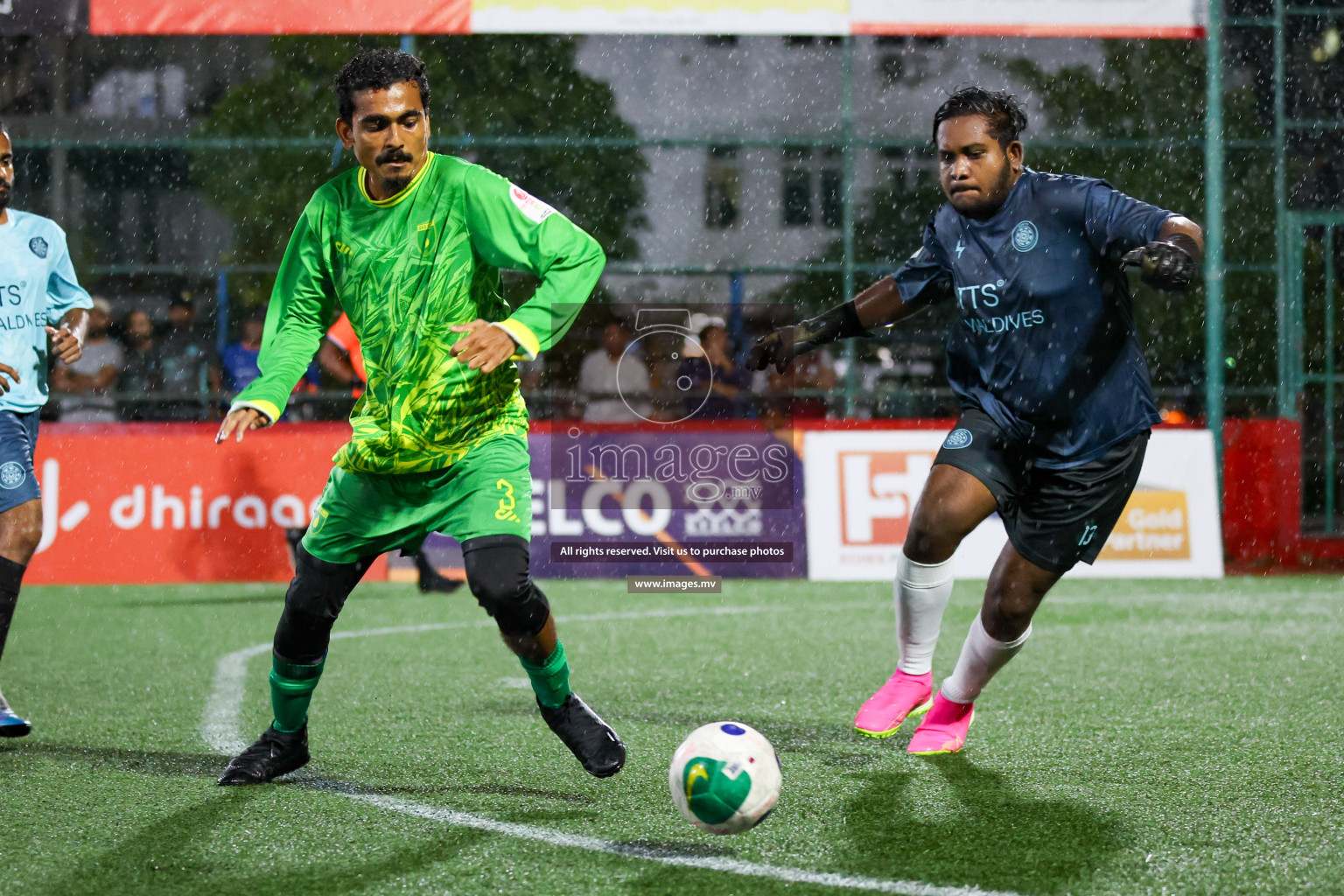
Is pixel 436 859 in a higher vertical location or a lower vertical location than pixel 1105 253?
lower

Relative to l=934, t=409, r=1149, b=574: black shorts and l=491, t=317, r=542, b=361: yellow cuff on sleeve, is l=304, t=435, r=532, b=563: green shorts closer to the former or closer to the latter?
l=491, t=317, r=542, b=361: yellow cuff on sleeve

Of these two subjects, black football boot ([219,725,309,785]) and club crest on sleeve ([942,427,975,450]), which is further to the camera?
club crest on sleeve ([942,427,975,450])

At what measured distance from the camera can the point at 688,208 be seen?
28172 millimetres

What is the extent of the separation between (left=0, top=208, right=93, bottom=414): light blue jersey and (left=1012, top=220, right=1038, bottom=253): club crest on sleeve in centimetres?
333

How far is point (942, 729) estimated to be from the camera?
15.0 feet

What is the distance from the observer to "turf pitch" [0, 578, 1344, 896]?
317 centimetres

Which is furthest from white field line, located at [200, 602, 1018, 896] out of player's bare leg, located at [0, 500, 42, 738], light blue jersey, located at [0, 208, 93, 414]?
light blue jersey, located at [0, 208, 93, 414]

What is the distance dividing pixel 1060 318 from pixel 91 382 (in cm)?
1042

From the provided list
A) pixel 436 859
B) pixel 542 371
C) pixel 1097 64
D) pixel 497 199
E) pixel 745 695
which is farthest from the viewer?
pixel 1097 64

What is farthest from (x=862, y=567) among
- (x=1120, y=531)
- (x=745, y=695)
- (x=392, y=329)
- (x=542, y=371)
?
(x=392, y=329)

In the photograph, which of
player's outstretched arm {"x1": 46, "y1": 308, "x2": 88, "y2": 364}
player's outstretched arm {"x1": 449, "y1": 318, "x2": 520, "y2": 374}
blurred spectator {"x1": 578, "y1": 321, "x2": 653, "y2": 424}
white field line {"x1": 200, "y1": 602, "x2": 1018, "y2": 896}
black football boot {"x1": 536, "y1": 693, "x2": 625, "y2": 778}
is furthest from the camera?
blurred spectator {"x1": 578, "y1": 321, "x2": 653, "y2": 424}

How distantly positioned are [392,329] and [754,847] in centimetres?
164

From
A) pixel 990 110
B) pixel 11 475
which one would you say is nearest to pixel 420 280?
pixel 990 110

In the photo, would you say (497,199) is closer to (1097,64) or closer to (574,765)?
(574,765)
